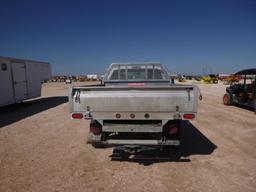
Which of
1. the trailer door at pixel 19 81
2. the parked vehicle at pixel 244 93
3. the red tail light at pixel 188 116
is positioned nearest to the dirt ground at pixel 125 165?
the red tail light at pixel 188 116

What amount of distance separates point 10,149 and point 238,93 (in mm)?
11481

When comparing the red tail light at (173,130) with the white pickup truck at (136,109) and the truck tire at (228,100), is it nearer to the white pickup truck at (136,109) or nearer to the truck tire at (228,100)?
the white pickup truck at (136,109)

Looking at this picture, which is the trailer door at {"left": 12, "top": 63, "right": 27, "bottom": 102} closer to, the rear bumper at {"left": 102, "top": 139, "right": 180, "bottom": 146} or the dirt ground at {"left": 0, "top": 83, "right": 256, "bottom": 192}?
the dirt ground at {"left": 0, "top": 83, "right": 256, "bottom": 192}

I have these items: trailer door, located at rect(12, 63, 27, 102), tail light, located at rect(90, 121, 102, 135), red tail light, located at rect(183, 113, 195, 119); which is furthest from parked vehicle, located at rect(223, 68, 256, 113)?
trailer door, located at rect(12, 63, 27, 102)

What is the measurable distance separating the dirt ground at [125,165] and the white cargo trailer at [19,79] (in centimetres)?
463

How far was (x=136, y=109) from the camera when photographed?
3580 millimetres

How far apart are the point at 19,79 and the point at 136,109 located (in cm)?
1010

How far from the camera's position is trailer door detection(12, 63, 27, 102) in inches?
408

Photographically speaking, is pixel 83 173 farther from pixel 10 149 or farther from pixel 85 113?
pixel 10 149

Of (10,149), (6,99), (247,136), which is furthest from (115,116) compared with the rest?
(6,99)

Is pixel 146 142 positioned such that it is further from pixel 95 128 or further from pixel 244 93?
pixel 244 93

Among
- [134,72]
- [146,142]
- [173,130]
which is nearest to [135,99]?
[146,142]

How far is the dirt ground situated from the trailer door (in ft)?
17.5

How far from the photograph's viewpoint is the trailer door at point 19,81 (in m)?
10.4
